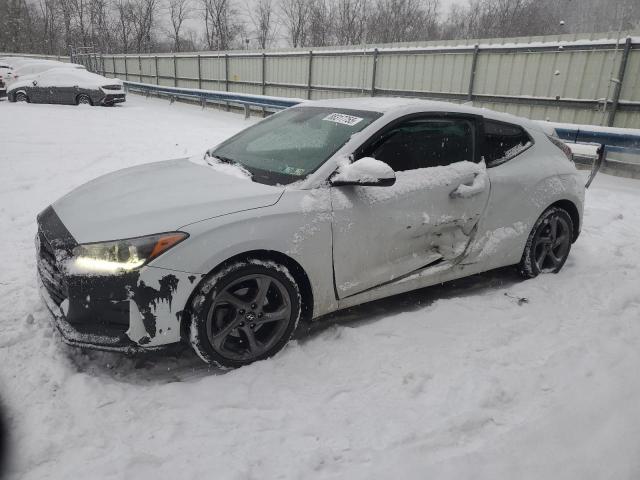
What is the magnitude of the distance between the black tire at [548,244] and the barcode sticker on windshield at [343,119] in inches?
75.5

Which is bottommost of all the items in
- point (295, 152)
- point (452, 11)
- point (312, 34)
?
point (295, 152)

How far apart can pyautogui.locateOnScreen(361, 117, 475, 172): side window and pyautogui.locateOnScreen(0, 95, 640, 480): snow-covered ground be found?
1.12 meters

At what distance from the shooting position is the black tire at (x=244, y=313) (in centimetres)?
267

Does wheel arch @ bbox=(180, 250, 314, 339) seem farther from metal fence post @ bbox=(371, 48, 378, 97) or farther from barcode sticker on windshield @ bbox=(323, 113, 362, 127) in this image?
metal fence post @ bbox=(371, 48, 378, 97)

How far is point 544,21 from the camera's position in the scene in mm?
45594

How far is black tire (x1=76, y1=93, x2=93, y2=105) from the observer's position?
18.9 m

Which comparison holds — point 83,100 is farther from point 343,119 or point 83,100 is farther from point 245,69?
point 343,119

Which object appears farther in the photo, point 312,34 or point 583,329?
point 312,34

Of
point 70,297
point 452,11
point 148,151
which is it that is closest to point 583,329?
point 70,297

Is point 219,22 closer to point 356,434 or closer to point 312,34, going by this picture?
point 312,34

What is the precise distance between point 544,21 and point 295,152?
5143 centimetres

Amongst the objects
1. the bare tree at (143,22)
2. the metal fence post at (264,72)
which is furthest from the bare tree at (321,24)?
the metal fence post at (264,72)

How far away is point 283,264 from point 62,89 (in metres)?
19.6

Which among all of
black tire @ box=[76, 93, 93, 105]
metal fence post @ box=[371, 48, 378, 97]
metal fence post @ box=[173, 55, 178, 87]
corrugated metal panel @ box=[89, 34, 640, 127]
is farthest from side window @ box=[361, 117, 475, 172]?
metal fence post @ box=[173, 55, 178, 87]
